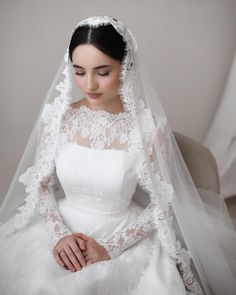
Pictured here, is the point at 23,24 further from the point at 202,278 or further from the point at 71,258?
the point at 202,278

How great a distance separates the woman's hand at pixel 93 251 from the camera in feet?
4.16

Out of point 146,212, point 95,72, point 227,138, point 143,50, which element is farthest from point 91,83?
point 227,138

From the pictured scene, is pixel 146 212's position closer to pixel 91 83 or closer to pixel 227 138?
pixel 91 83

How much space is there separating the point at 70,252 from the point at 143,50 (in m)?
Result: 1.42

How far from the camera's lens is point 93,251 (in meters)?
1.27

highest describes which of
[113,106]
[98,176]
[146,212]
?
[113,106]

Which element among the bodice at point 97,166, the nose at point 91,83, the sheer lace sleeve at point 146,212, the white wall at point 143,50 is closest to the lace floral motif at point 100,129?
the bodice at point 97,166

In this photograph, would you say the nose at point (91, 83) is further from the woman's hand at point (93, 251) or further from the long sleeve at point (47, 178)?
the woman's hand at point (93, 251)

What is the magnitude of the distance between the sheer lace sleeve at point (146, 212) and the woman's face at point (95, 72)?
268 mm

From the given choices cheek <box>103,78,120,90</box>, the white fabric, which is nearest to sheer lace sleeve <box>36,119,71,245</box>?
cheek <box>103,78,120,90</box>

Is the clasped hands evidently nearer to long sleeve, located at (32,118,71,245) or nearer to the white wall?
long sleeve, located at (32,118,71,245)

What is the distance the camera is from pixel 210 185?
160 centimetres

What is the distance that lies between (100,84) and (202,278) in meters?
0.83

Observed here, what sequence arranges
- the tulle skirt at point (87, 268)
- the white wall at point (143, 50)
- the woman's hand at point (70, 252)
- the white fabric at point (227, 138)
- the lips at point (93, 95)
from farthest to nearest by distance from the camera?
the white fabric at point (227, 138)
the white wall at point (143, 50)
the lips at point (93, 95)
the woman's hand at point (70, 252)
the tulle skirt at point (87, 268)
